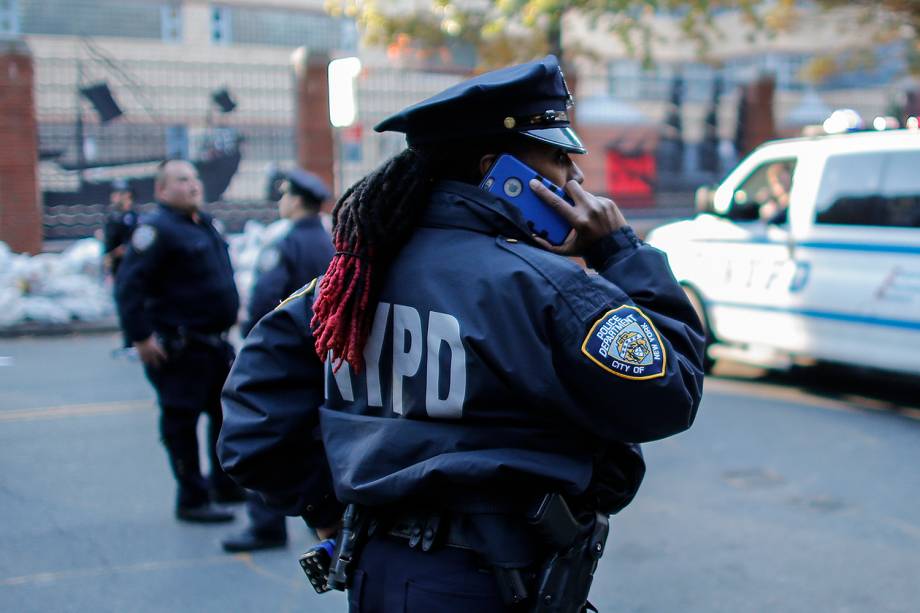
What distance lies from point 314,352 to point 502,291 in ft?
1.86

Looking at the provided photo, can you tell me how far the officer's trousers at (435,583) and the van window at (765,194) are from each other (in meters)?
6.74

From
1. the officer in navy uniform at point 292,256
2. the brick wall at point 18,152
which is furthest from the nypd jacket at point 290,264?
the brick wall at point 18,152

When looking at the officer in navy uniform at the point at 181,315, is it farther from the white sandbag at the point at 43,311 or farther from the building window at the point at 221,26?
the building window at the point at 221,26

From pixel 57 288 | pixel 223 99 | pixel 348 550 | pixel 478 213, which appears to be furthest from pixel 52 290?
pixel 478 213

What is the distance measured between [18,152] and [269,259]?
38.7 ft

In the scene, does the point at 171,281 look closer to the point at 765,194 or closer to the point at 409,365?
the point at 409,365

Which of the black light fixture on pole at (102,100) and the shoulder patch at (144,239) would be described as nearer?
the shoulder patch at (144,239)

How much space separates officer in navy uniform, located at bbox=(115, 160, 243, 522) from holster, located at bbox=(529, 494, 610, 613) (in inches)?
139

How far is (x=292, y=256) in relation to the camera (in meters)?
5.17

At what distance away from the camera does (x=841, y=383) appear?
873cm

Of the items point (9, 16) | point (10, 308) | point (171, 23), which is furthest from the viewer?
point (171, 23)

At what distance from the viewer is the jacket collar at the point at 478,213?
6.35 feet

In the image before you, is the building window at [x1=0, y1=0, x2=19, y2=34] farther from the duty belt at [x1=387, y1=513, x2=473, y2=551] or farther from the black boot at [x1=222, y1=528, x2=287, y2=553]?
the duty belt at [x1=387, y1=513, x2=473, y2=551]

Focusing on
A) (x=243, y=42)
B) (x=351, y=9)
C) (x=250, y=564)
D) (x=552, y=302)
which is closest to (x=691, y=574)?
(x=250, y=564)
